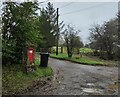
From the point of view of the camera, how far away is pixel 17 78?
13305 mm

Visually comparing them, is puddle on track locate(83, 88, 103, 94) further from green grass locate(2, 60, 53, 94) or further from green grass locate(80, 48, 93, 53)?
green grass locate(80, 48, 93, 53)

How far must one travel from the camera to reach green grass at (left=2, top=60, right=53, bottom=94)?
1138 centimetres

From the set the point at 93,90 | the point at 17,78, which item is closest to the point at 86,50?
the point at 17,78

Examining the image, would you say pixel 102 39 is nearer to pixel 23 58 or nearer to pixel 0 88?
pixel 23 58

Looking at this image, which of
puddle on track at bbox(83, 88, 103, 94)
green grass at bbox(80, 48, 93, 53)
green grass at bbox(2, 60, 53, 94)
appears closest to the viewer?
green grass at bbox(2, 60, 53, 94)

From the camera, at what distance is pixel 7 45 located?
1557 centimetres

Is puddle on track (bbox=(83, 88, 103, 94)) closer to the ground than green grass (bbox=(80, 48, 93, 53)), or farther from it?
closer to the ground

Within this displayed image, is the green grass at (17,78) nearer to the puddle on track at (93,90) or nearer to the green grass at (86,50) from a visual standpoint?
the puddle on track at (93,90)

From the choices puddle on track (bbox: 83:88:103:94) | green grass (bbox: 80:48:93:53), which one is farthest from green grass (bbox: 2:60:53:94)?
green grass (bbox: 80:48:93:53)

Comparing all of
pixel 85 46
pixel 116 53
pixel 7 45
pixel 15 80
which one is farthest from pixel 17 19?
pixel 85 46

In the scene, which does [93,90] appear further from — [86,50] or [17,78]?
[86,50]

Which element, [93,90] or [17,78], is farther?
[17,78]

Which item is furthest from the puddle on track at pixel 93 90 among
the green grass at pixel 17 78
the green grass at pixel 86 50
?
A: the green grass at pixel 86 50

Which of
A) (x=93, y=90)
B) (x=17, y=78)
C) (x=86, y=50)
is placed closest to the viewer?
(x=93, y=90)
